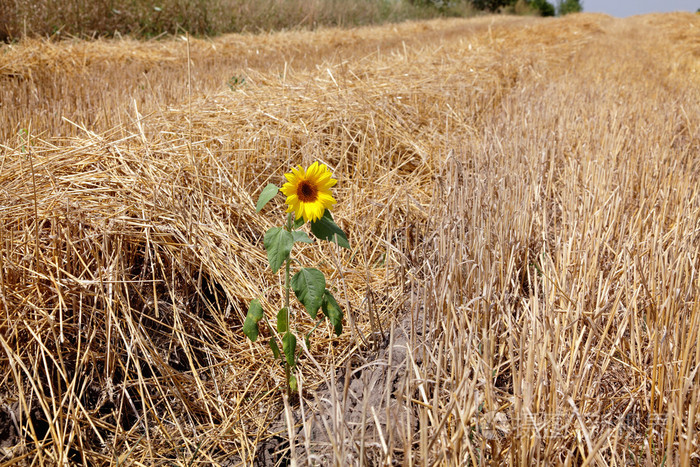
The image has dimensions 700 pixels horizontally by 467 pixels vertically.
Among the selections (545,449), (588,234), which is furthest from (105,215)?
(588,234)

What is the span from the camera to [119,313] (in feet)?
5.40

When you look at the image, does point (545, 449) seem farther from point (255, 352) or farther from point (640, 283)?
point (255, 352)

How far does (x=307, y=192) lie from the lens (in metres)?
1.29

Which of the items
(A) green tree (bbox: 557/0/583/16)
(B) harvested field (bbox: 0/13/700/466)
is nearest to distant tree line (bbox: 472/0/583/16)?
(A) green tree (bbox: 557/0/583/16)

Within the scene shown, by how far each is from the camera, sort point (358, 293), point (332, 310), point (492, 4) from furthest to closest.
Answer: point (492, 4), point (358, 293), point (332, 310)

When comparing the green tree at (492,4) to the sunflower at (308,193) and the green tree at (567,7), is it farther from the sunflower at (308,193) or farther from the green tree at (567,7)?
the sunflower at (308,193)

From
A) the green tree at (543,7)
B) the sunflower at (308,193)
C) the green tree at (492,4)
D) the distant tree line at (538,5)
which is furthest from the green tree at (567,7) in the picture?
the sunflower at (308,193)

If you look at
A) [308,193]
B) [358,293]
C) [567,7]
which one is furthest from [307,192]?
[567,7]

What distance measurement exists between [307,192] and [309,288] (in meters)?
0.26

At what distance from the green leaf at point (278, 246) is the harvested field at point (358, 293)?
1.07ft

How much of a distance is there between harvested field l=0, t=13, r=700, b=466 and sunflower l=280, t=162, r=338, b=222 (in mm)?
375

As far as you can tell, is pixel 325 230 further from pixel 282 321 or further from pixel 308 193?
pixel 282 321

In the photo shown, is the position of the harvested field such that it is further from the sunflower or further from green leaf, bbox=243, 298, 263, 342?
the sunflower

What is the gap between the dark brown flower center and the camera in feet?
4.21
